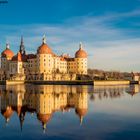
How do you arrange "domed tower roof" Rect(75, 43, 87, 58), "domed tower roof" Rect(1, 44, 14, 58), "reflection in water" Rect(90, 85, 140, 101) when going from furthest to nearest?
"domed tower roof" Rect(75, 43, 87, 58) < "domed tower roof" Rect(1, 44, 14, 58) < "reflection in water" Rect(90, 85, 140, 101)

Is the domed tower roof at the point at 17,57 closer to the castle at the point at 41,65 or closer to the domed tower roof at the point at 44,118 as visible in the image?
the castle at the point at 41,65

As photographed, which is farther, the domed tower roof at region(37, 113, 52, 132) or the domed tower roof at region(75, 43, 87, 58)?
the domed tower roof at region(75, 43, 87, 58)

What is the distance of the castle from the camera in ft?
313

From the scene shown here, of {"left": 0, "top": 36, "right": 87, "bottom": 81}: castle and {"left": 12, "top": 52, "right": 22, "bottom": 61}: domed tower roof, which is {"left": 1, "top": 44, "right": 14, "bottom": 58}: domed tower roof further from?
{"left": 12, "top": 52, "right": 22, "bottom": 61}: domed tower roof

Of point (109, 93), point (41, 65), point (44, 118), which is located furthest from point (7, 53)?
point (44, 118)

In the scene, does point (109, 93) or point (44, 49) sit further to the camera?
point (44, 49)

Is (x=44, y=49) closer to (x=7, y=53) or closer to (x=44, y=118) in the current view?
(x=7, y=53)

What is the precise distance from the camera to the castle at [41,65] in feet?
313

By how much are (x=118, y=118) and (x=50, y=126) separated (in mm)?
4068

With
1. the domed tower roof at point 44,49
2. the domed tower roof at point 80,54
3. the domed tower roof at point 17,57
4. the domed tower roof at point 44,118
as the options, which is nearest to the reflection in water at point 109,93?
the domed tower roof at point 44,118

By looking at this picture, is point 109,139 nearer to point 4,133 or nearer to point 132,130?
point 132,130

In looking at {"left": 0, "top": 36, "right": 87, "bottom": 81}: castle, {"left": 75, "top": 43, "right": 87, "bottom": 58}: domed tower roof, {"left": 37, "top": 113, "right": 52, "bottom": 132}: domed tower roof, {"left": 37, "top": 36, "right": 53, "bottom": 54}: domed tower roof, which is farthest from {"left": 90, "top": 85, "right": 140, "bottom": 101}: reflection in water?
{"left": 75, "top": 43, "right": 87, "bottom": 58}: domed tower roof

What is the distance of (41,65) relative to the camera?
9756 cm

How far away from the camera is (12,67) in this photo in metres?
99.6
